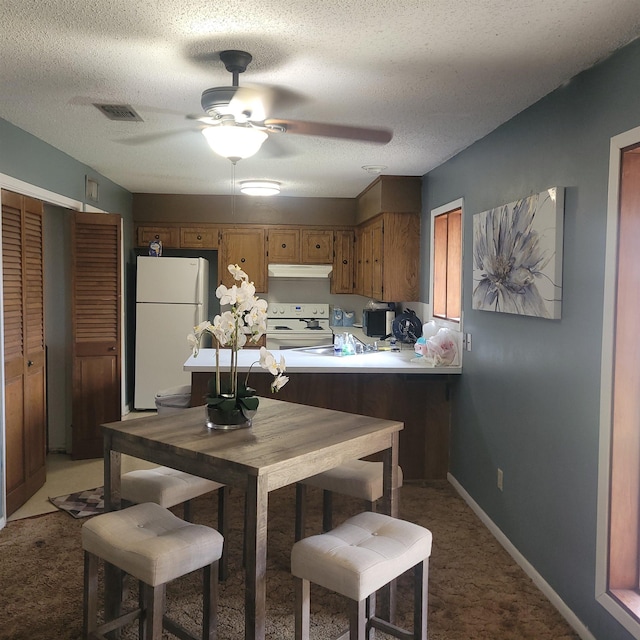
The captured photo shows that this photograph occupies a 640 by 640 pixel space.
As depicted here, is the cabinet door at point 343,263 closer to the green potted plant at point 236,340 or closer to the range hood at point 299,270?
the range hood at point 299,270

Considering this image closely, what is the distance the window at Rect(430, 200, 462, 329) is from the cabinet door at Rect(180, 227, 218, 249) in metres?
2.64

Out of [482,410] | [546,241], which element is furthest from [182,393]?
[546,241]

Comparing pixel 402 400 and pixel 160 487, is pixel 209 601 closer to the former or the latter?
pixel 160 487

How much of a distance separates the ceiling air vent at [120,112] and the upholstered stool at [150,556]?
204cm

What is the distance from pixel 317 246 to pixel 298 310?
0.74m

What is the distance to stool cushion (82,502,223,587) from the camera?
6.12ft

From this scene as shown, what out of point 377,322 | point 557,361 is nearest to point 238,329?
point 557,361

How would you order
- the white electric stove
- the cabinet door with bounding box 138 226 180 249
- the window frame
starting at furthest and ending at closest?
the white electric stove, the cabinet door with bounding box 138 226 180 249, the window frame

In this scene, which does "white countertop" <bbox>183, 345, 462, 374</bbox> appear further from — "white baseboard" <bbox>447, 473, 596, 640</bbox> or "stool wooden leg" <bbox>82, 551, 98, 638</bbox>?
"stool wooden leg" <bbox>82, 551, 98, 638</bbox>

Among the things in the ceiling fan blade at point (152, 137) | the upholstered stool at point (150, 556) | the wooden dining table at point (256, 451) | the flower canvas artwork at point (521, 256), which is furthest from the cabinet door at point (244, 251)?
the upholstered stool at point (150, 556)

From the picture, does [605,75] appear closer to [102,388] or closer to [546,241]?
[546,241]

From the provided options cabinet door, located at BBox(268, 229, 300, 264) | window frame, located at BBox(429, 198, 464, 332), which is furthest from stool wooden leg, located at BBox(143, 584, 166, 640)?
cabinet door, located at BBox(268, 229, 300, 264)

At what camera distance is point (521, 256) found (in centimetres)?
301

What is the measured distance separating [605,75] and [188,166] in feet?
10.7
